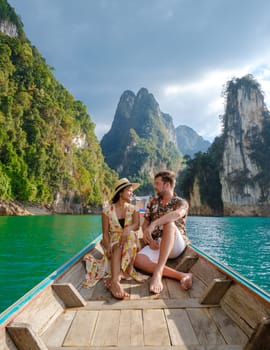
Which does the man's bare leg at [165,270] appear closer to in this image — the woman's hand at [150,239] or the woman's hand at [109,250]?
the woman's hand at [150,239]

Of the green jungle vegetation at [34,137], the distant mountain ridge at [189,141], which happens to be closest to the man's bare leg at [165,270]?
the green jungle vegetation at [34,137]

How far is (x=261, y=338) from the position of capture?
1.35 metres

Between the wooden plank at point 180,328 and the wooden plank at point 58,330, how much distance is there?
64 cm

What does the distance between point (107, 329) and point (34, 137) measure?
3531 cm

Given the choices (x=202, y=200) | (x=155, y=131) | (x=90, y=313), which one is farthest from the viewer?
(x=155, y=131)

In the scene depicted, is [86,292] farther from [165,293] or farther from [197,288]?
[197,288]

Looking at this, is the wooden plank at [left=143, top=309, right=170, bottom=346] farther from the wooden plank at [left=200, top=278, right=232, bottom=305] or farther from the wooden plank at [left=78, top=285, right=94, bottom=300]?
the wooden plank at [left=78, top=285, right=94, bottom=300]

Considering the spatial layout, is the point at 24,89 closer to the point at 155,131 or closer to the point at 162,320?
the point at 162,320

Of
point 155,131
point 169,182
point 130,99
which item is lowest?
point 169,182

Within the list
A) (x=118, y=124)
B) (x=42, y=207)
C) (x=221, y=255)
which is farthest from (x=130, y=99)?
(x=221, y=255)

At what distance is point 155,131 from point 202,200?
59907mm

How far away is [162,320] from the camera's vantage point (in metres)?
1.79

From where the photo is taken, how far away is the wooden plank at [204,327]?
1.54m

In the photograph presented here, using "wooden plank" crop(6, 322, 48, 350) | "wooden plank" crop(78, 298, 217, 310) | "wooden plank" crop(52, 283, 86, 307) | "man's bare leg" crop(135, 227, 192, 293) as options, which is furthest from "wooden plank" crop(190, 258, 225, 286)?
"wooden plank" crop(6, 322, 48, 350)
